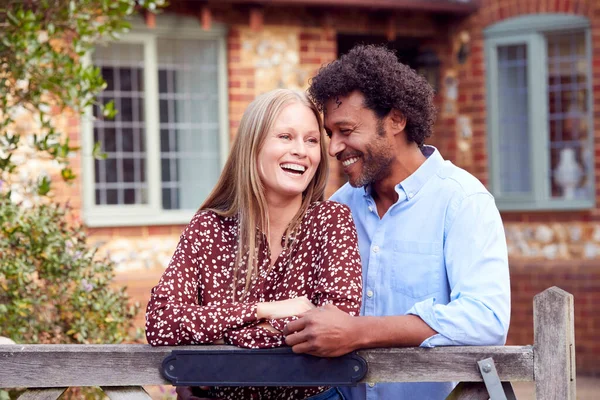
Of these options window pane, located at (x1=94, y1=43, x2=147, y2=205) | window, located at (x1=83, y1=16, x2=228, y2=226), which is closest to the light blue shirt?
window, located at (x1=83, y1=16, x2=228, y2=226)

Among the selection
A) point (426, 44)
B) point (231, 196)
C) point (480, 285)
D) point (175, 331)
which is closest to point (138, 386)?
point (175, 331)

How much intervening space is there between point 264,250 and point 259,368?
51cm

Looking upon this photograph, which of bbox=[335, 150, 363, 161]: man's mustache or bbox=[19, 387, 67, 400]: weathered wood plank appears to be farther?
bbox=[335, 150, 363, 161]: man's mustache

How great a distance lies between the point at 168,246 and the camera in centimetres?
895

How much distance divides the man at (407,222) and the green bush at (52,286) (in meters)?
2.05

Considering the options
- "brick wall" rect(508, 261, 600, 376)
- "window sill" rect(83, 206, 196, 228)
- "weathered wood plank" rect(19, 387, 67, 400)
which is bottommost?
"brick wall" rect(508, 261, 600, 376)

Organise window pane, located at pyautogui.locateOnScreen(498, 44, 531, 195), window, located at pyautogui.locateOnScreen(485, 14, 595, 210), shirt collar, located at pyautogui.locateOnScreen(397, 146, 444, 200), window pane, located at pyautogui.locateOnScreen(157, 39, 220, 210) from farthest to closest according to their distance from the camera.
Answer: window pane, located at pyautogui.locateOnScreen(498, 44, 531, 195) < window, located at pyautogui.locateOnScreen(485, 14, 595, 210) < window pane, located at pyautogui.locateOnScreen(157, 39, 220, 210) < shirt collar, located at pyautogui.locateOnScreen(397, 146, 444, 200)

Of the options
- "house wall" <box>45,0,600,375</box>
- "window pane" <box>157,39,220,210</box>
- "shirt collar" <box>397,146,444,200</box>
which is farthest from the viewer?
"window pane" <box>157,39,220,210</box>

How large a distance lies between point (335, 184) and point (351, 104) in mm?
6342

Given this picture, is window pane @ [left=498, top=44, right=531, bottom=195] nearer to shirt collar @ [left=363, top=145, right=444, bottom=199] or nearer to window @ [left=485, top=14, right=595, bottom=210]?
window @ [left=485, top=14, right=595, bottom=210]

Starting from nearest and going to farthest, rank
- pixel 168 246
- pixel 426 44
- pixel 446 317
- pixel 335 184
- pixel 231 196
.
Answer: pixel 446 317
pixel 231 196
pixel 168 246
pixel 335 184
pixel 426 44

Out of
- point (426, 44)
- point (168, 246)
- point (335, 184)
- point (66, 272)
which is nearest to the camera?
point (66, 272)

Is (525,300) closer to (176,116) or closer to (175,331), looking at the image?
(176,116)

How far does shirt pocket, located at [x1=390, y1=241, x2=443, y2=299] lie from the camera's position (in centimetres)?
309
